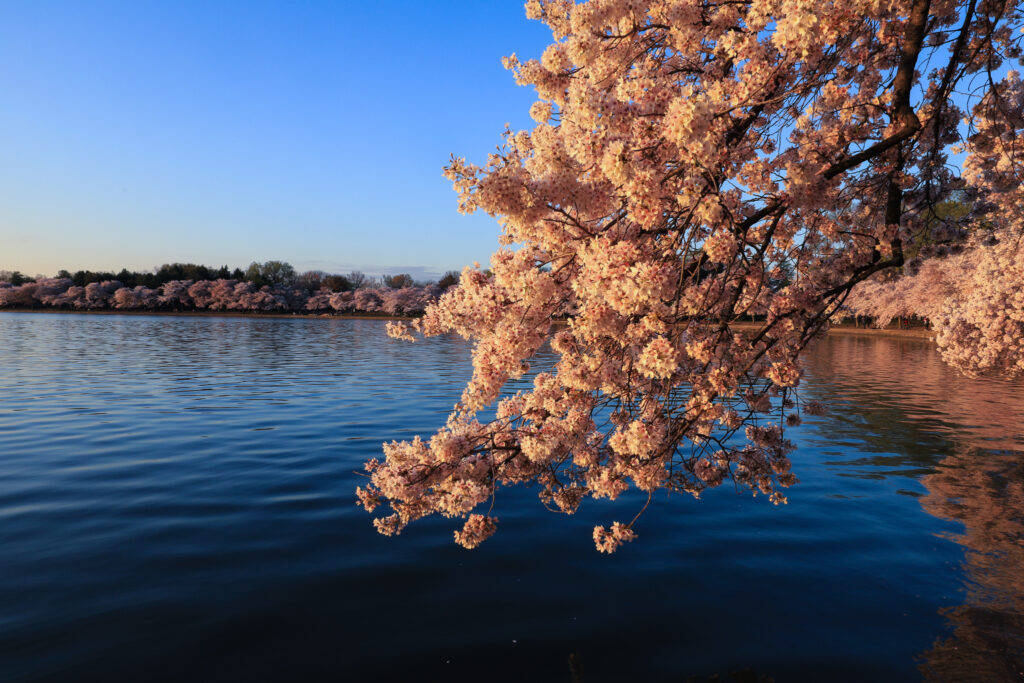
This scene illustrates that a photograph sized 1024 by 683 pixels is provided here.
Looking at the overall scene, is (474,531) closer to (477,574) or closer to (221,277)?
(477,574)

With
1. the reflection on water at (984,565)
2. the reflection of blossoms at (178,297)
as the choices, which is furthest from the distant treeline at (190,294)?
the reflection on water at (984,565)

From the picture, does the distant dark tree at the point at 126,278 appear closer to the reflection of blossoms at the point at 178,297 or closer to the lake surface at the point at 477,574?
the reflection of blossoms at the point at 178,297

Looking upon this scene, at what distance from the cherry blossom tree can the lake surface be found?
1057mm

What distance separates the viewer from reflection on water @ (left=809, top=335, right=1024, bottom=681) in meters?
5.82

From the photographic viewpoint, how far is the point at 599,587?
6980mm

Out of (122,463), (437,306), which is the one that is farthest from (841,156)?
(122,463)

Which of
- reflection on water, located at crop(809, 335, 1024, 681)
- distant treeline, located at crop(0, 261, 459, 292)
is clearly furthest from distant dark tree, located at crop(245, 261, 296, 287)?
reflection on water, located at crop(809, 335, 1024, 681)

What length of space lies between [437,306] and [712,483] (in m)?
3.72

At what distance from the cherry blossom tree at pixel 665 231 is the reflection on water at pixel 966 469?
7.31 ft

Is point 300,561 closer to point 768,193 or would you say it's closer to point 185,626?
point 185,626

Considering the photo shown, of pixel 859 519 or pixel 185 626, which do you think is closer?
pixel 185 626

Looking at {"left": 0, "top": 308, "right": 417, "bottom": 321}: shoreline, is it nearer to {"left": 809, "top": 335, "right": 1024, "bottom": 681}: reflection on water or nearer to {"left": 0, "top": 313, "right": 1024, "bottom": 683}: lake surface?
{"left": 809, "top": 335, "right": 1024, "bottom": 681}: reflection on water

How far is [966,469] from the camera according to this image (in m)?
12.5

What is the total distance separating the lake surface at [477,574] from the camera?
5562 mm
